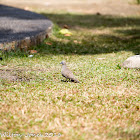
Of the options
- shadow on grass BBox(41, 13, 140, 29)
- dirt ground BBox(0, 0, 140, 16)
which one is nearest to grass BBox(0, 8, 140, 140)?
shadow on grass BBox(41, 13, 140, 29)

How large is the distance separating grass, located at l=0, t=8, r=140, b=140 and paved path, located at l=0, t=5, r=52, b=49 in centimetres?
29

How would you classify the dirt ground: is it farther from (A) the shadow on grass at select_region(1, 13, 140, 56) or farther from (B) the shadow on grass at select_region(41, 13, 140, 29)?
(A) the shadow on grass at select_region(1, 13, 140, 56)

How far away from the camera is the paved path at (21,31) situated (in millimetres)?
6516

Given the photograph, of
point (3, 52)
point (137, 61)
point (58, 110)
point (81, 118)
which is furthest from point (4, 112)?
point (137, 61)

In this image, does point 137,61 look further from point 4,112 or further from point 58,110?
point 4,112

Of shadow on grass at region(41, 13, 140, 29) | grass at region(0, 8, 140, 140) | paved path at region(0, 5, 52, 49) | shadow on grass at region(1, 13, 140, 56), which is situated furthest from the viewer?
shadow on grass at region(41, 13, 140, 29)

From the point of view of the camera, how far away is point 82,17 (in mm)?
13617

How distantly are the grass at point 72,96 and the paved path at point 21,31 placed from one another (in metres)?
0.29

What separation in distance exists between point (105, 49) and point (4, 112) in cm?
500

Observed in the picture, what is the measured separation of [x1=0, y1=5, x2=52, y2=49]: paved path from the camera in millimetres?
6516

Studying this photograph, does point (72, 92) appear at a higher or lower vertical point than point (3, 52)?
lower

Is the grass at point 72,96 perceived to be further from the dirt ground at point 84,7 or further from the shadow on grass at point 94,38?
the dirt ground at point 84,7

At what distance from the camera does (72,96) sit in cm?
412

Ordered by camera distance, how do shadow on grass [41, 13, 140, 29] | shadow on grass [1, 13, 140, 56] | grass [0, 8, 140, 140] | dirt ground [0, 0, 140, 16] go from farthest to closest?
dirt ground [0, 0, 140, 16], shadow on grass [41, 13, 140, 29], shadow on grass [1, 13, 140, 56], grass [0, 8, 140, 140]
